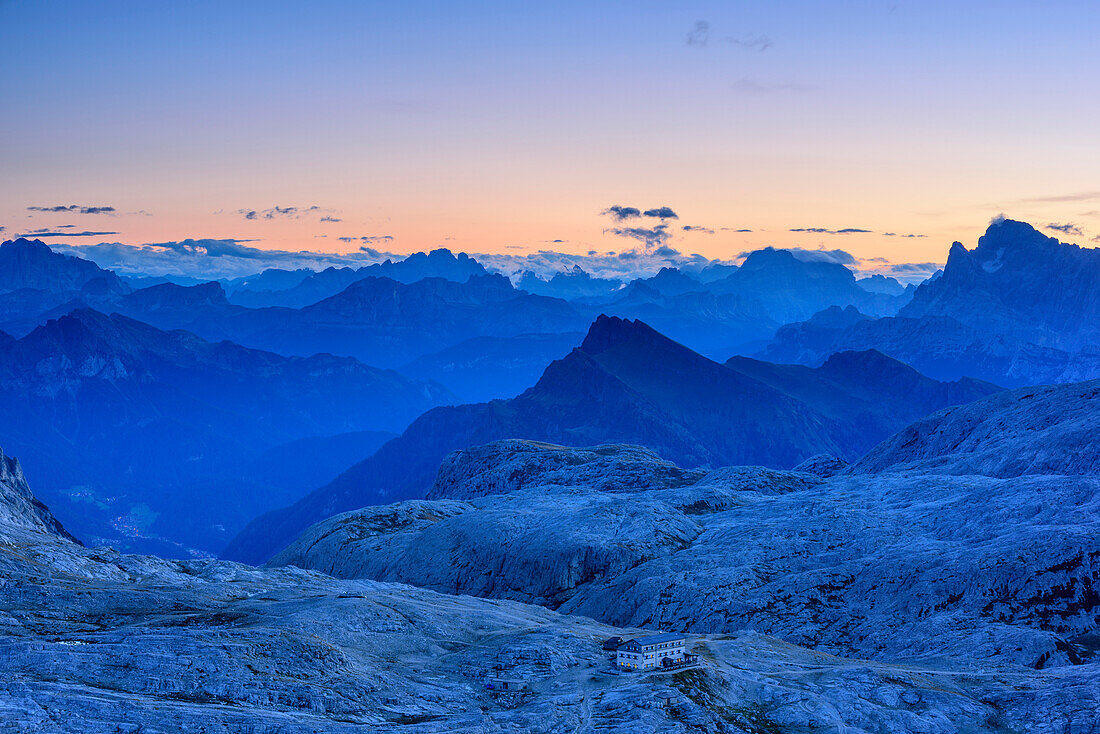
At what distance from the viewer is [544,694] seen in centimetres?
12044

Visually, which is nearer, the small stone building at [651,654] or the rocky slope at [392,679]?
the rocky slope at [392,679]

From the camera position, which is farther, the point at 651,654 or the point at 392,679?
the point at 651,654

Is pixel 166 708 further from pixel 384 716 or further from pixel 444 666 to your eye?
pixel 444 666

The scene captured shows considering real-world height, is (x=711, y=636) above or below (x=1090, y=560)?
below

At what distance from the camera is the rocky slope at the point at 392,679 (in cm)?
10269

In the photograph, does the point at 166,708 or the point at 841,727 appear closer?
the point at 166,708

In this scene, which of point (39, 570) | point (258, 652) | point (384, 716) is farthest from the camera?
point (39, 570)

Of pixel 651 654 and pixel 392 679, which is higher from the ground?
pixel 651 654

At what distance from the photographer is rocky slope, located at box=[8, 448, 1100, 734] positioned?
102688mm

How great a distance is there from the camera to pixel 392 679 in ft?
397

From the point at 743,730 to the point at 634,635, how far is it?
147 feet

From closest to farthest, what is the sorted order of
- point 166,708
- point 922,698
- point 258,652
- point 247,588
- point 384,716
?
point 166,708
point 384,716
point 258,652
point 922,698
point 247,588

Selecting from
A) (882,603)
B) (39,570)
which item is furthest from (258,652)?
(882,603)

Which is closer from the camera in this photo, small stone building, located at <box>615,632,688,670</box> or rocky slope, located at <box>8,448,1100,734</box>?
rocky slope, located at <box>8,448,1100,734</box>
